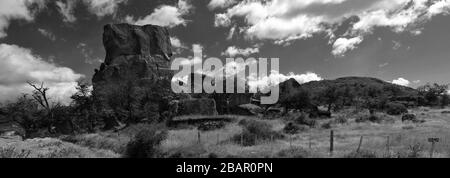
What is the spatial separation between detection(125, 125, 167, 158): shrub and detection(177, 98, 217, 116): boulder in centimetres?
3153

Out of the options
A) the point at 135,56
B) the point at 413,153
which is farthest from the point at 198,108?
the point at 135,56

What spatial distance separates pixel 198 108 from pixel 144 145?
112 ft

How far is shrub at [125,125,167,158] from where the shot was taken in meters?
25.9

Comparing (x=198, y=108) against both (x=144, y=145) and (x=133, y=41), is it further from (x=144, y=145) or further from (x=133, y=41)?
(x=133, y=41)

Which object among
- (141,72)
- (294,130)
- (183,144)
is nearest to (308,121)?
(294,130)

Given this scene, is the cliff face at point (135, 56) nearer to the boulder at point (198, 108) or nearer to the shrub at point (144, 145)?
the boulder at point (198, 108)

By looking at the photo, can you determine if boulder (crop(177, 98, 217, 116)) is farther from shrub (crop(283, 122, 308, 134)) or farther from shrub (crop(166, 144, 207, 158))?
shrub (crop(166, 144, 207, 158))

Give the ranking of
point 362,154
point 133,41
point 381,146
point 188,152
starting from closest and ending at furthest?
point 362,154 → point 381,146 → point 188,152 → point 133,41

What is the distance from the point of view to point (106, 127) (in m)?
58.0

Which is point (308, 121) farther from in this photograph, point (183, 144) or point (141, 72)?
point (141, 72)

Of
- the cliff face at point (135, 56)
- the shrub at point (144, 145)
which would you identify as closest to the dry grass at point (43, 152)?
the shrub at point (144, 145)

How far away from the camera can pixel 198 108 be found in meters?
60.6

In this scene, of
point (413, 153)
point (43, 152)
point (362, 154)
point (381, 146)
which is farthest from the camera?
point (381, 146)
